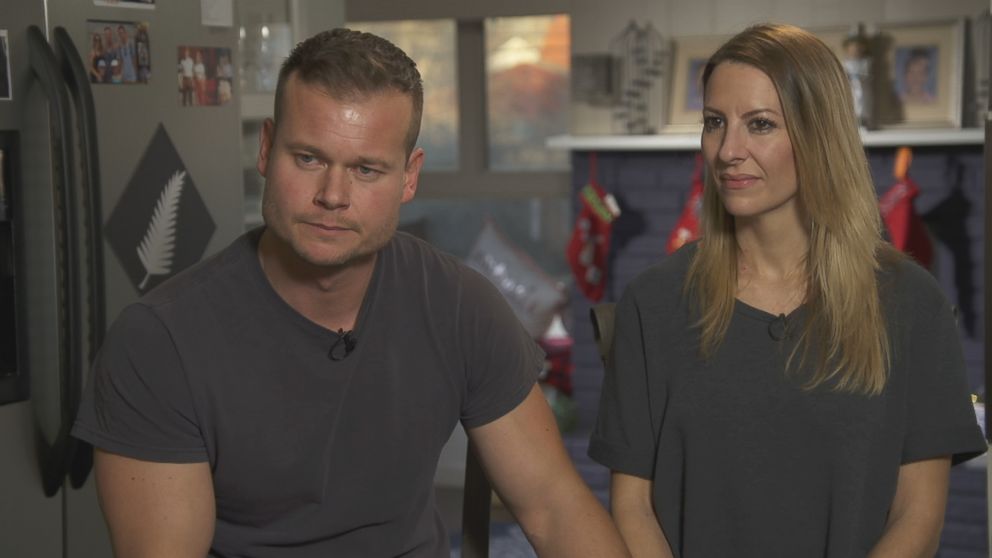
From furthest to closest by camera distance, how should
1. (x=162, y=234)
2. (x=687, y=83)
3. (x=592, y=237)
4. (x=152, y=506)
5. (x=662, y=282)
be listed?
(x=592, y=237)
(x=687, y=83)
(x=162, y=234)
(x=662, y=282)
(x=152, y=506)

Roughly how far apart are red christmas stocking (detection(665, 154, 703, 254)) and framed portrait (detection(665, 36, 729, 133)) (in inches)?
5.7

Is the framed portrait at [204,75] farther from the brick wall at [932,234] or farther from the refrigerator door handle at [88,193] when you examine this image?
the brick wall at [932,234]

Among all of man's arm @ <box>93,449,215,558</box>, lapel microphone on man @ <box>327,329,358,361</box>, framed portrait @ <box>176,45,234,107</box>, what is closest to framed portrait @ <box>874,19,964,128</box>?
framed portrait @ <box>176,45,234,107</box>

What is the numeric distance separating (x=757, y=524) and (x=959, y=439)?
30 cm

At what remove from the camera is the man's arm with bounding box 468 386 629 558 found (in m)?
1.74

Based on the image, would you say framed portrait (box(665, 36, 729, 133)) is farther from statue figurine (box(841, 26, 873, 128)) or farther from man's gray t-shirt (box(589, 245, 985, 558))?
man's gray t-shirt (box(589, 245, 985, 558))

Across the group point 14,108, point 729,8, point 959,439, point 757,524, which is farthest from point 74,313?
point 729,8

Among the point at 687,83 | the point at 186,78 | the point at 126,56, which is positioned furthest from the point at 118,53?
the point at 687,83

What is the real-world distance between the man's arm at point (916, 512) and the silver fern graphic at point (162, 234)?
1450mm

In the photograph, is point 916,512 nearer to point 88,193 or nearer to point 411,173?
point 411,173

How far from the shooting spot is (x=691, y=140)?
4781 mm

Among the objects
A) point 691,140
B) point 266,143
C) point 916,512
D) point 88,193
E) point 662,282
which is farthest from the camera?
point 691,140

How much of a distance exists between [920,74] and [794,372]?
2994 mm

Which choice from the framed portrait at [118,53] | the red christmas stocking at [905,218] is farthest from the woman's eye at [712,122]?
the red christmas stocking at [905,218]
